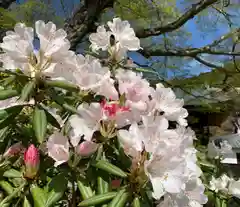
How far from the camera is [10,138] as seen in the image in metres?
1.06

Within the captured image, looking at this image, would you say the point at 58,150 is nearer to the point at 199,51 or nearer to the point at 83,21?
the point at 199,51

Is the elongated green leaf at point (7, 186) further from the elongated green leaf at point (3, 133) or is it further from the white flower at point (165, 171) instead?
the white flower at point (165, 171)

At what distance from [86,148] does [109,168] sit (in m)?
0.06

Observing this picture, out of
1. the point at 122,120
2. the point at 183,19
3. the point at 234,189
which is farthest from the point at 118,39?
the point at 183,19

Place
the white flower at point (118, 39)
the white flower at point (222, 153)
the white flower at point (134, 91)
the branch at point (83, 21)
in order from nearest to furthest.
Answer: the white flower at point (134, 91), the white flower at point (118, 39), the white flower at point (222, 153), the branch at point (83, 21)

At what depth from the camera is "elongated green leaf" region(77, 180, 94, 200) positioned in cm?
89

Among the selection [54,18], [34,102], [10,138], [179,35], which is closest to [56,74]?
[34,102]

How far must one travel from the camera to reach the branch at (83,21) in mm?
4328

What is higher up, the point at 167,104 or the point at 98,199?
the point at 167,104

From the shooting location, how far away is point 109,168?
2.94 ft

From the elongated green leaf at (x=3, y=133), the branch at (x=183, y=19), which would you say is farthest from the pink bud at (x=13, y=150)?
the branch at (x=183, y=19)

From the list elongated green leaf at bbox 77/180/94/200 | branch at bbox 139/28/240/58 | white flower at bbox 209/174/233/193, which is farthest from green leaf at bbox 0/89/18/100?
branch at bbox 139/28/240/58

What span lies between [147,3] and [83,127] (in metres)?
5.02

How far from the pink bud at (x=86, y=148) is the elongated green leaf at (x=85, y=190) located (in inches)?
2.3
